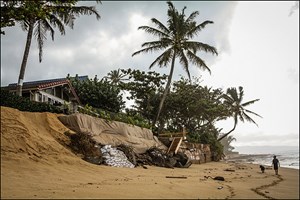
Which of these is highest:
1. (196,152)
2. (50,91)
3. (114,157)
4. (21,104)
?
(50,91)

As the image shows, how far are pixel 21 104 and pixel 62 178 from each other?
7.76 metres

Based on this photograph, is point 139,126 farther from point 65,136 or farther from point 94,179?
point 94,179

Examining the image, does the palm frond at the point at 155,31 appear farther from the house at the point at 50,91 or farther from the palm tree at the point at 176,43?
the house at the point at 50,91

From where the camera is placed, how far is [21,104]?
14.9 meters

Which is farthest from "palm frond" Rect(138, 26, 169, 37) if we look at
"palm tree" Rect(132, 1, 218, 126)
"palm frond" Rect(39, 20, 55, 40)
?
"palm frond" Rect(39, 20, 55, 40)

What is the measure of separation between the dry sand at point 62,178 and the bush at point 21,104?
4.59ft

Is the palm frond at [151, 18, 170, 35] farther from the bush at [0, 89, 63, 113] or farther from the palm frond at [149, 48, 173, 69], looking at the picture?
the bush at [0, 89, 63, 113]

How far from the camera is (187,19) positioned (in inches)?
1063

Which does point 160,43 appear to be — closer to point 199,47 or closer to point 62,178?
point 199,47

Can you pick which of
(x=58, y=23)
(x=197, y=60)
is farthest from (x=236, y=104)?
(x=58, y=23)

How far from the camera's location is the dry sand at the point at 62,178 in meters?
7.20

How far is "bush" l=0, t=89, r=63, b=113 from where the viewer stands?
14.5m

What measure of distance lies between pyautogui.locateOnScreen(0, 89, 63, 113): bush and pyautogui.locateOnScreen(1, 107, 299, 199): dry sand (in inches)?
55.1

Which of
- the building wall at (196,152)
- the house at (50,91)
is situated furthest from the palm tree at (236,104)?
the house at (50,91)
